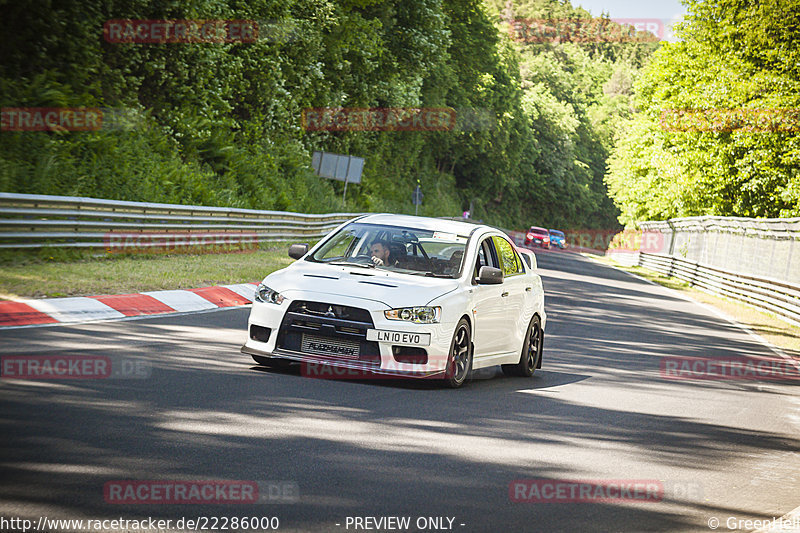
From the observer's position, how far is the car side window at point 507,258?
36.9 ft

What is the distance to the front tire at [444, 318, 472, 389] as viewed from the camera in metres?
9.55

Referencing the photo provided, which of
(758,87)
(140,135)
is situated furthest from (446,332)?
(758,87)

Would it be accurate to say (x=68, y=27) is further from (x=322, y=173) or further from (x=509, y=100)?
(x=509, y=100)

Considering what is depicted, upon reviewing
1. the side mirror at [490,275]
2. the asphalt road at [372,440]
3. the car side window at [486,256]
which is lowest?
the asphalt road at [372,440]

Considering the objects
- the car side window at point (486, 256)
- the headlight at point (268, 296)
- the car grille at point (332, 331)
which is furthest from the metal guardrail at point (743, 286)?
the headlight at point (268, 296)

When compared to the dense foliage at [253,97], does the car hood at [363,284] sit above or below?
below

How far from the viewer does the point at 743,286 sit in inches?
1270

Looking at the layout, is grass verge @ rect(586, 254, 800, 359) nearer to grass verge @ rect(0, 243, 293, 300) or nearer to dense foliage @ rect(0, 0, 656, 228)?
grass verge @ rect(0, 243, 293, 300)

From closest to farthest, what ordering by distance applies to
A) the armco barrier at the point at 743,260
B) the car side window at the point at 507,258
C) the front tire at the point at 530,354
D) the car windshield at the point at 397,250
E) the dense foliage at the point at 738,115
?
the car windshield at the point at 397,250 → the car side window at the point at 507,258 → the front tire at the point at 530,354 → the armco barrier at the point at 743,260 → the dense foliage at the point at 738,115

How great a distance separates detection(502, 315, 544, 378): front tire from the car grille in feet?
9.52

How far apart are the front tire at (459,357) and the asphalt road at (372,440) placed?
0.17 m

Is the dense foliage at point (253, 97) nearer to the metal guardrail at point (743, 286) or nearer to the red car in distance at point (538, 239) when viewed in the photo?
the red car in distance at point (538, 239)

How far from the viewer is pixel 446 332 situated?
932 centimetres

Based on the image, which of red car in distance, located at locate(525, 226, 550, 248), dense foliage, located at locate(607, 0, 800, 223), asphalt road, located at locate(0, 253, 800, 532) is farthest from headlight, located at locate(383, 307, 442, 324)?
red car in distance, located at locate(525, 226, 550, 248)
